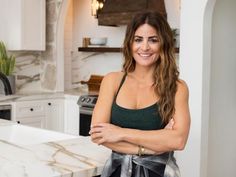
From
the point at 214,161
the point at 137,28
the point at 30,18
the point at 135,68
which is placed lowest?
the point at 214,161

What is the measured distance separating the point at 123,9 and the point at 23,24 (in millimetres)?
1436

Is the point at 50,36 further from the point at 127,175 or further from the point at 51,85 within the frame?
the point at 127,175

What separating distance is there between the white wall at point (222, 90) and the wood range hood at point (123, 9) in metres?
0.99

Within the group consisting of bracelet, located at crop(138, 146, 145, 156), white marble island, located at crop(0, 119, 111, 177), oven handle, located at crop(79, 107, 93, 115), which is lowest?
oven handle, located at crop(79, 107, 93, 115)

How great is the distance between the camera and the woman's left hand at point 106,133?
1.59m

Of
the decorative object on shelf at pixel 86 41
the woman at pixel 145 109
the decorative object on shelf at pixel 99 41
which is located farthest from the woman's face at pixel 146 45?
the decorative object on shelf at pixel 86 41

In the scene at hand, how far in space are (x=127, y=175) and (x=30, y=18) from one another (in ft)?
14.3

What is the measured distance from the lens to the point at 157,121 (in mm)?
1564

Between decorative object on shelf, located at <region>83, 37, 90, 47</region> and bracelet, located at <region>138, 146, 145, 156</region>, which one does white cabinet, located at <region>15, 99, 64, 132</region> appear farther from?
bracelet, located at <region>138, 146, 145, 156</region>

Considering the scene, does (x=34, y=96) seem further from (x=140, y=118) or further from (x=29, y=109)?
(x=140, y=118)

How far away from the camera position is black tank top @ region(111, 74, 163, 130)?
1561 millimetres

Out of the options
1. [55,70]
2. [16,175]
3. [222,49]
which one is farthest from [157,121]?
[55,70]

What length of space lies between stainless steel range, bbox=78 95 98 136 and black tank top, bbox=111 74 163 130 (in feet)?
10.9

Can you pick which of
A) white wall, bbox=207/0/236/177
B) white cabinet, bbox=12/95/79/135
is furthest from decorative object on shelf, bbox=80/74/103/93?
white wall, bbox=207/0/236/177
